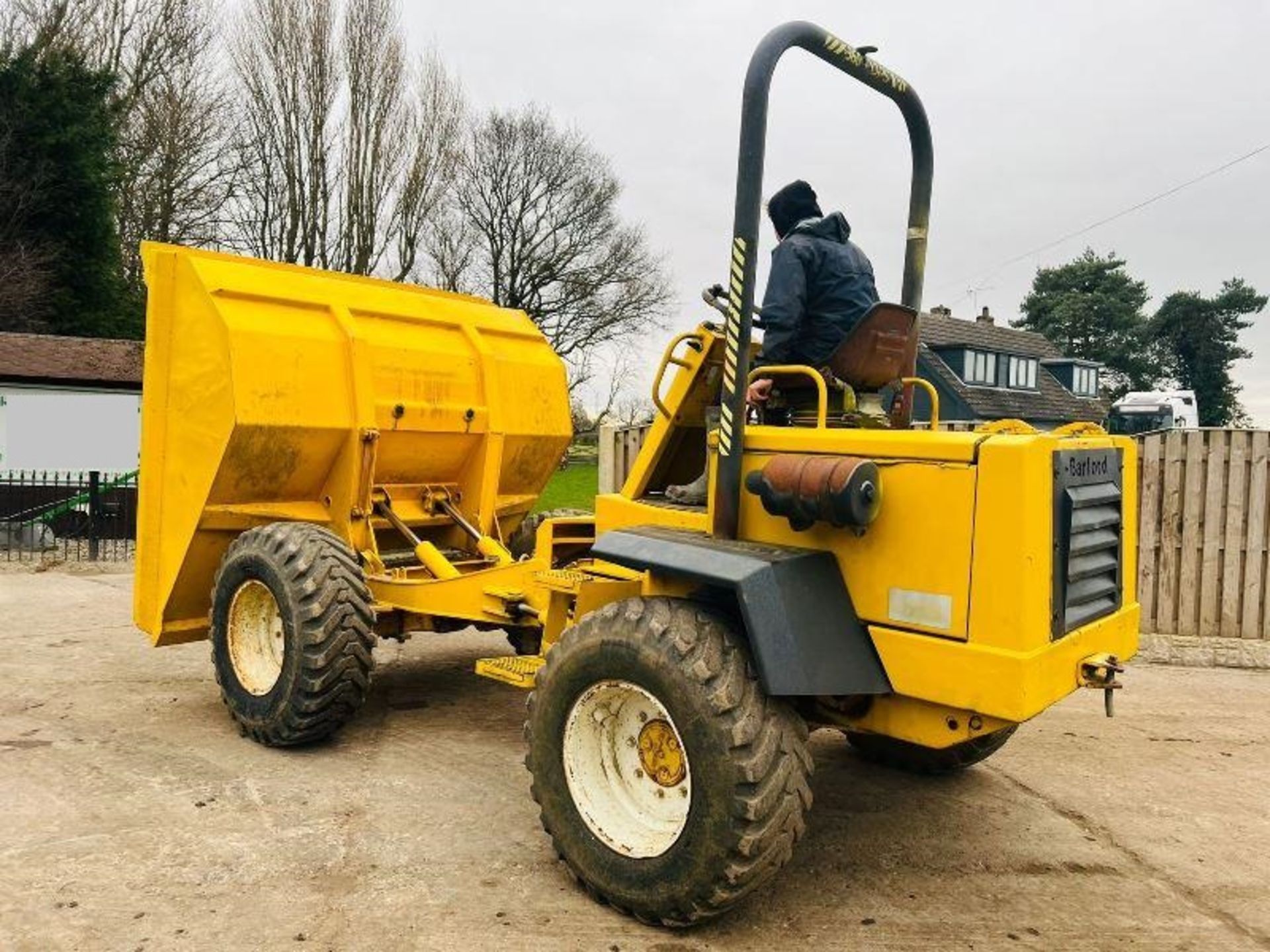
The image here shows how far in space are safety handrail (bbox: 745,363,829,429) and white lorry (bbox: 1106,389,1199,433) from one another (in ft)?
124

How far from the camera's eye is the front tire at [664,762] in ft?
10.4

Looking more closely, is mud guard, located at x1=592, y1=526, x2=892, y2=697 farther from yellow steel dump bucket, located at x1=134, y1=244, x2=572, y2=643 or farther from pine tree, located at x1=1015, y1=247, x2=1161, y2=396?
pine tree, located at x1=1015, y1=247, x2=1161, y2=396

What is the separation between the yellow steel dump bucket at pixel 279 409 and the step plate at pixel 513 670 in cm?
150

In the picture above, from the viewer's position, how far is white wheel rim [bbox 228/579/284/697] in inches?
209

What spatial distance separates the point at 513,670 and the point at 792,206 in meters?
2.26

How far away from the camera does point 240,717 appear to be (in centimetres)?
525

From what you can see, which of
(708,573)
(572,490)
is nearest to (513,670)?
(708,573)

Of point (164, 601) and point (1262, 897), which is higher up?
point (164, 601)

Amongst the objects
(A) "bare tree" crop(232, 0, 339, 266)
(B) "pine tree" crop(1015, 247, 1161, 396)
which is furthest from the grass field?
(B) "pine tree" crop(1015, 247, 1161, 396)

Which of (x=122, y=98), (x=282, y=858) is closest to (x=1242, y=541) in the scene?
(x=282, y=858)

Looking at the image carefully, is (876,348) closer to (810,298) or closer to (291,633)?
(810,298)

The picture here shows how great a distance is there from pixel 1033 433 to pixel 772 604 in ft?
3.32

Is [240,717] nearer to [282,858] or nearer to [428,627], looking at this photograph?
[428,627]

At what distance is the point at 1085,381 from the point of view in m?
47.4
